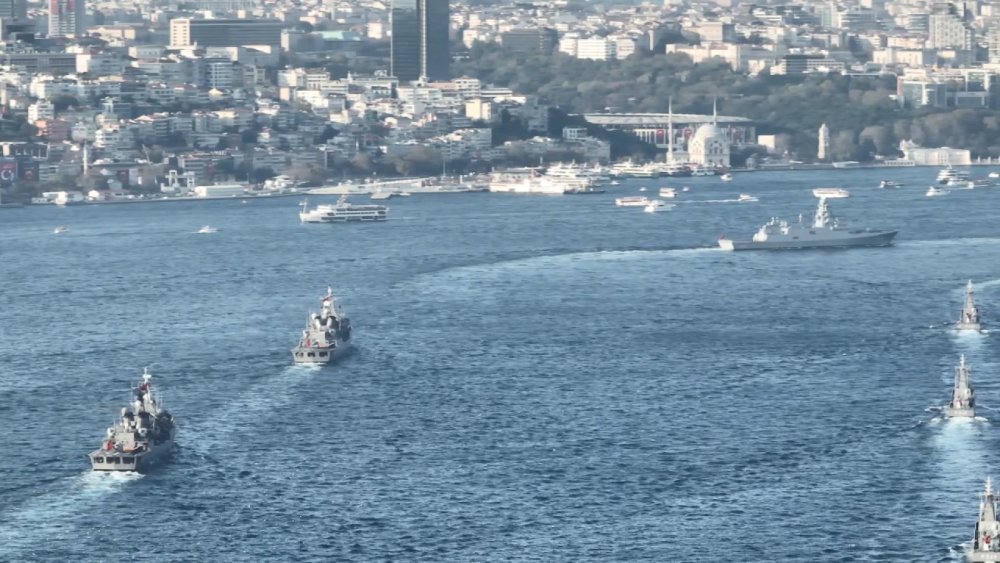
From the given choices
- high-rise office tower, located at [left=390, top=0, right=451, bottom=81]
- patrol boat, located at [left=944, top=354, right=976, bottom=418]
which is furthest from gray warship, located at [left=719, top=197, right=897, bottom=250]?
high-rise office tower, located at [left=390, top=0, right=451, bottom=81]

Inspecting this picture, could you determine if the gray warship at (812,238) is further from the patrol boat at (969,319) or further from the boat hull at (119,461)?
the boat hull at (119,461)

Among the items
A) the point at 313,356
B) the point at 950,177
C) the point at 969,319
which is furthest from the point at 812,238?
the point at 950,177

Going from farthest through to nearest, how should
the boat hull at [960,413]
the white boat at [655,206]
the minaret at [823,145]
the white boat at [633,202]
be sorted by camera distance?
the minaret at [823,145] → the white boat at [633,202] → the white boat at [655,206] → the boat hull at [960,413]

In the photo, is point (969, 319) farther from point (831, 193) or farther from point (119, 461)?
point (831, 193)

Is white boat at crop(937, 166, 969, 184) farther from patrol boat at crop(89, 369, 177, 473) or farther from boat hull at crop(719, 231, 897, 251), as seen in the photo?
patrol boat at crop(89, 369, 177, 473)

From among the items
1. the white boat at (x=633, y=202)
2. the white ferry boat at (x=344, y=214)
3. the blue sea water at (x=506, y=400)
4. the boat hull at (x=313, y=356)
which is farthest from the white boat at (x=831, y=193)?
the boat hull at (x=313, y=356)

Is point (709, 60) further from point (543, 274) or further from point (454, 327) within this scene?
point (454, 327)
